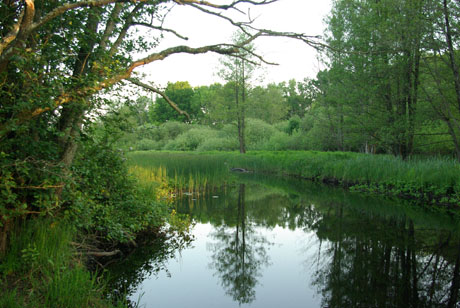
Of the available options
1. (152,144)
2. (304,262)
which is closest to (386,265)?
(304,262)

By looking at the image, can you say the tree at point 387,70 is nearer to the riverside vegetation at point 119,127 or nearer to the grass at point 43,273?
the riverside vegetation at point 119,127

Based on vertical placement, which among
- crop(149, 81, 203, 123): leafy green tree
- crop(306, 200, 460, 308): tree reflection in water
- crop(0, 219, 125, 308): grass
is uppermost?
crop(149, 81, 203, 123): leafy green tree

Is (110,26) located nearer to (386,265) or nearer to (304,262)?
(304,262)

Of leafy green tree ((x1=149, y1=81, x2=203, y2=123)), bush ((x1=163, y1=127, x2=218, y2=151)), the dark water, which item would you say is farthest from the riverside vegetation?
leafy green tree ((x1=149, y1=81, x2=203, y2=123))

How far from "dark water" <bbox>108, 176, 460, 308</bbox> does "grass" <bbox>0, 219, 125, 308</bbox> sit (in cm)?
112

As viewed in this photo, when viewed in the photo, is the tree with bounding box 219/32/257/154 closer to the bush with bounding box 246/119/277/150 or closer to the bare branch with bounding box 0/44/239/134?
the bush with bounding box 246/119/277/150

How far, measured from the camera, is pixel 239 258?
20.4 ft

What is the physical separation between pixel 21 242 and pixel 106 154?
1636 mm

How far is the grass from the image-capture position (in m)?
3.11

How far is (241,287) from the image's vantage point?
5000 millimetres

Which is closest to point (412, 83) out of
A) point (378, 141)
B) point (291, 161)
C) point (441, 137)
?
Answer: point (378, 141)

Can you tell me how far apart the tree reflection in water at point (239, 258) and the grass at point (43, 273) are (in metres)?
2.07

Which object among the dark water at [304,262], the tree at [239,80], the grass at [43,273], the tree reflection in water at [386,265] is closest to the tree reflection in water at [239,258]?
the dark water at [304,262]

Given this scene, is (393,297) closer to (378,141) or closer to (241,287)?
(241,287)
